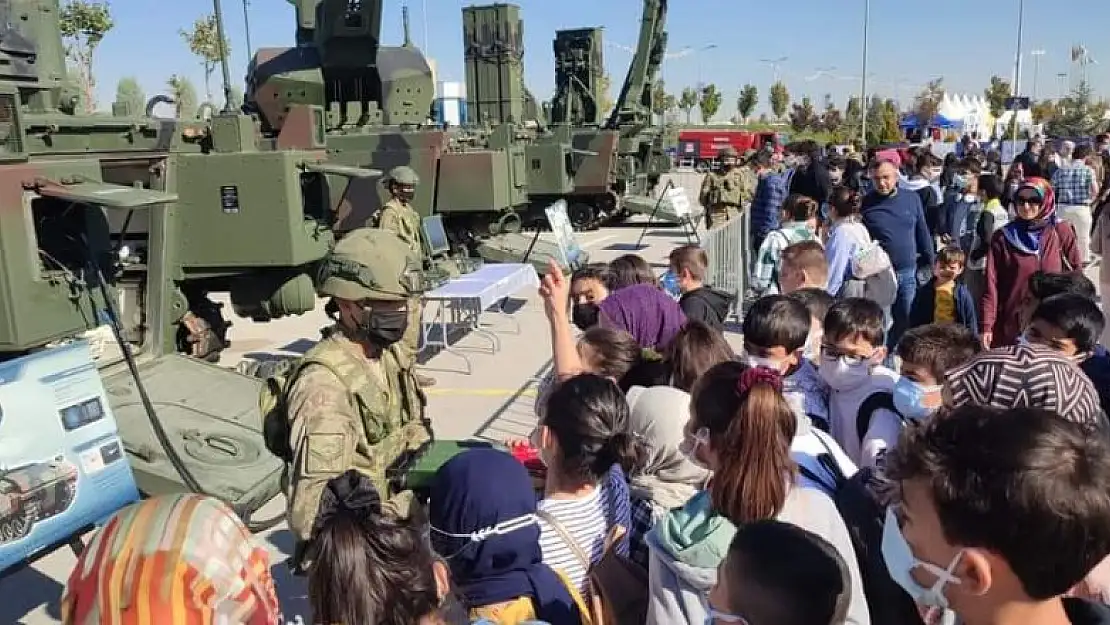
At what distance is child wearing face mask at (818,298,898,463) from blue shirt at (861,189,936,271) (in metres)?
3.11

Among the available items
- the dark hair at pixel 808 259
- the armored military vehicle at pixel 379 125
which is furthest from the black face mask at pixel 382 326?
the armored military vehicle at pixel 379 125

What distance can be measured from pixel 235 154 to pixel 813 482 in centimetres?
525

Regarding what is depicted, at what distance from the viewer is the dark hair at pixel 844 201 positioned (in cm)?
611

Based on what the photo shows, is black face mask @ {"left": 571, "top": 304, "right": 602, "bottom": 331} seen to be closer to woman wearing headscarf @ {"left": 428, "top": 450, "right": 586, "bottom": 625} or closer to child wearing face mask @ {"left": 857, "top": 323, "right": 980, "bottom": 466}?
child wearing face mask @ {"left": 857, "top": 323, "right": 980, "bottom": 466}

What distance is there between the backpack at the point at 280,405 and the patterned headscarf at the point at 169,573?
1.14m

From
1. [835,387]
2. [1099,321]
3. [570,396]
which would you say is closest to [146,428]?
[570,396]

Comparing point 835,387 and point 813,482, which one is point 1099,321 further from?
point 813,482

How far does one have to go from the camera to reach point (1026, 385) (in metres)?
2.36

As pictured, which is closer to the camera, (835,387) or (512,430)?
(835,387)

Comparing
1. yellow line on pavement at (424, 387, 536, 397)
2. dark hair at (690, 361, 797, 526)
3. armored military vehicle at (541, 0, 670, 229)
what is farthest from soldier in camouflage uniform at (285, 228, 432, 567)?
armored military vehicle at (541, 0, 670, 229)

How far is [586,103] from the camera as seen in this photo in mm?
21656

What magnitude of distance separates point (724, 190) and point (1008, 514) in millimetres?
10041

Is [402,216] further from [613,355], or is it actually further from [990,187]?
[990,187]

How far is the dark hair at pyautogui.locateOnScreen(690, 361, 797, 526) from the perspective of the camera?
2180 mm
